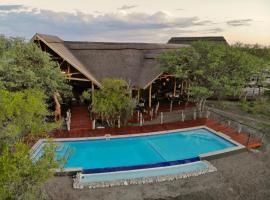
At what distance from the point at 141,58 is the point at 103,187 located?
14164 millimetres

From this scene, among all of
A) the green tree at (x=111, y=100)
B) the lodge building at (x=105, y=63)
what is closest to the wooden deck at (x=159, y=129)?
the green tree at (x=111, y=100)

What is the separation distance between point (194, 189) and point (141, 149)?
4503 mm

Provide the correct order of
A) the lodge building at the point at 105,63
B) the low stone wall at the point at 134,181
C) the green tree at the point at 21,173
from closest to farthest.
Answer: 1. the green tree at the point at 21,173
2. the low stone wall at the point at 134,181
3. the lodge building at the point at 105,63

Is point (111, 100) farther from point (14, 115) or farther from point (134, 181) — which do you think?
point (14, 115)

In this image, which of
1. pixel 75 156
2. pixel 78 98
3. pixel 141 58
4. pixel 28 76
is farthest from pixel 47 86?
pixel 141 58

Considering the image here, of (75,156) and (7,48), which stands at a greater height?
(7,48)

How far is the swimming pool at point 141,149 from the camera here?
41.4 ft

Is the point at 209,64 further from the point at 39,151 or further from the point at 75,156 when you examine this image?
the point at 39,151

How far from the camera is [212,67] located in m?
16.1

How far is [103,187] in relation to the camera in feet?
33.1

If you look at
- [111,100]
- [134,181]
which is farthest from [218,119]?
[134,181]

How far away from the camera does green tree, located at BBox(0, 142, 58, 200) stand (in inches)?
218

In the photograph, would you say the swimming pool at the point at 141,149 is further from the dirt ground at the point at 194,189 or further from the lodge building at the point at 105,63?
the lodge building at the point at 105,63

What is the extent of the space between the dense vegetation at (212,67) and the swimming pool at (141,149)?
9.45ft
